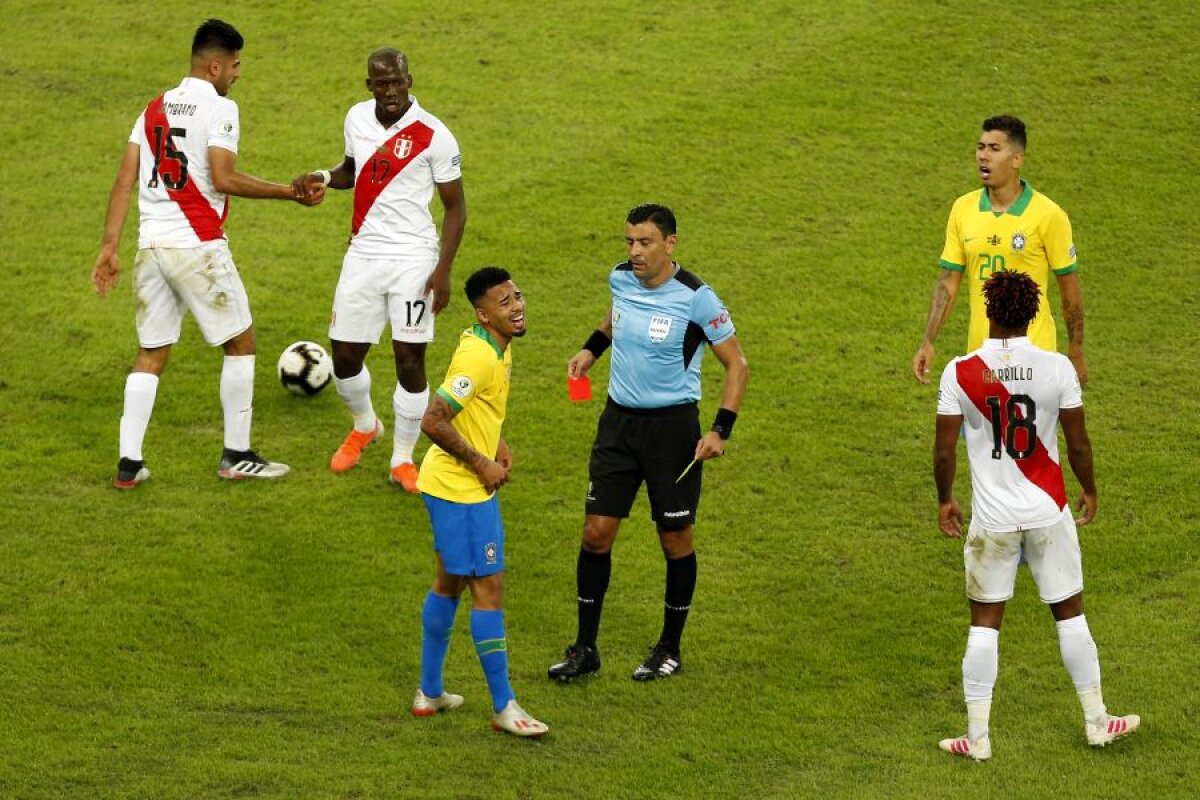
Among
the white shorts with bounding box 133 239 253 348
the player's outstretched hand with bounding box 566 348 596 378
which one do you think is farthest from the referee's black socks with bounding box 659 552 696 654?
the white shorts with bounding box 133 239 253 348

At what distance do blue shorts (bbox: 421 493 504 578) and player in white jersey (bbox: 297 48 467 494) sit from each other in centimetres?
292

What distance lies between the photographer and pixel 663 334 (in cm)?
864

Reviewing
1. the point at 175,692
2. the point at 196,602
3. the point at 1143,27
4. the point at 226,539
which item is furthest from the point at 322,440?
the point at 1143,27

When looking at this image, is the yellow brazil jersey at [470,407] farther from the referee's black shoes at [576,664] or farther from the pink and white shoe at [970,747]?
the pink and white shoe at [970,747]

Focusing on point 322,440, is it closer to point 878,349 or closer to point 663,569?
point 663,569

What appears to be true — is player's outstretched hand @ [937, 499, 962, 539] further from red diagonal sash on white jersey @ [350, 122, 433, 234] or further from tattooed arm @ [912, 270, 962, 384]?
red diagonal sash on white jersey @ [350, 122, 433, 234]

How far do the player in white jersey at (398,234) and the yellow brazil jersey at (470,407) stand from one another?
265 centimetres

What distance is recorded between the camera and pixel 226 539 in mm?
10242

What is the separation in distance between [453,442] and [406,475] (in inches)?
126

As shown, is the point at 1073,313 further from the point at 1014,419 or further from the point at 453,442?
the point at 453,442

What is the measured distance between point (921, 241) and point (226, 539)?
22.5 feet

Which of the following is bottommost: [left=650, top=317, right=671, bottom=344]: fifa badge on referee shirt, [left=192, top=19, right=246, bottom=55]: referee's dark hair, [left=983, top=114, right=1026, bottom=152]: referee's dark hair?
[left=650, top=317, right=671, bottom=344]: fifa badge on referee shirt

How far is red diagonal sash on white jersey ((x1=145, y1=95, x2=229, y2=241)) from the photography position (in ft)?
34.7

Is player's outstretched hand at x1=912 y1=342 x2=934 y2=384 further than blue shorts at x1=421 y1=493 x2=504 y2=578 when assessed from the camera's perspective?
Yes
